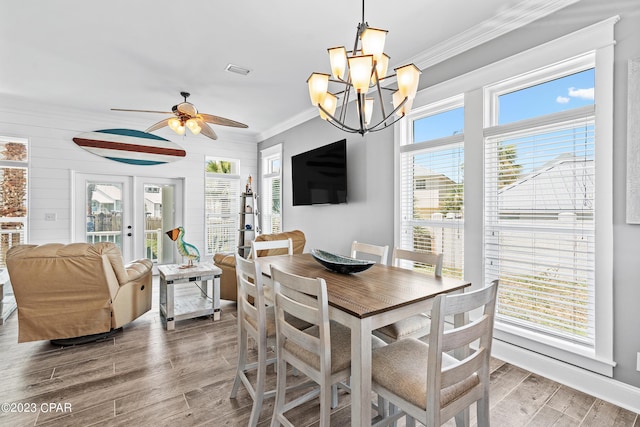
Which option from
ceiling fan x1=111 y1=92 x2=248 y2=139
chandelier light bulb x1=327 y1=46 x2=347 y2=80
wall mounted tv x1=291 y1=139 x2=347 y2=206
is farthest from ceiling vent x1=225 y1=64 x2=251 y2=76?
chandelier light bulb x1=327 y1=46 x2=347 y2=80

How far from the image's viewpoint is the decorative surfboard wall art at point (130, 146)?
16.5 ft

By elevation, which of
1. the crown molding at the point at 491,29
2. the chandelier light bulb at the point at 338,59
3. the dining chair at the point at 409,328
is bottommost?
the dining chair at the point at 409,328

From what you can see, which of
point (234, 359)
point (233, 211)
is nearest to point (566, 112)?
point (234, 359)

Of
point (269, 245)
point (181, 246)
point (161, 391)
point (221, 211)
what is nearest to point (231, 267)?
point (181, 246)

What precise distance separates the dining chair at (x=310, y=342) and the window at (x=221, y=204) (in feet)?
16.3

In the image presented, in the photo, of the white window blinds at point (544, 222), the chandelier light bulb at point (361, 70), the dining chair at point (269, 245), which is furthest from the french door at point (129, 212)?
the white window blinds at point (544, 222)

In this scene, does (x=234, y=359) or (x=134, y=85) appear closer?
(x=234, y=359)

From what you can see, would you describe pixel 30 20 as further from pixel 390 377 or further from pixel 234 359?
pixel 390 377

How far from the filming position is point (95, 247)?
8.93 ft

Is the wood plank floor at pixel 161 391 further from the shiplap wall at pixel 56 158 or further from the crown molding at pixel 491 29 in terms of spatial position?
the crown molding at pixel 491 29

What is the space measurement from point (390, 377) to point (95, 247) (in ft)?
8.85

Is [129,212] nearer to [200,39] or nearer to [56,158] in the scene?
[56,158]

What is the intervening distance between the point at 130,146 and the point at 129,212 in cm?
115

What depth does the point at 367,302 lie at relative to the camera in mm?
1429
